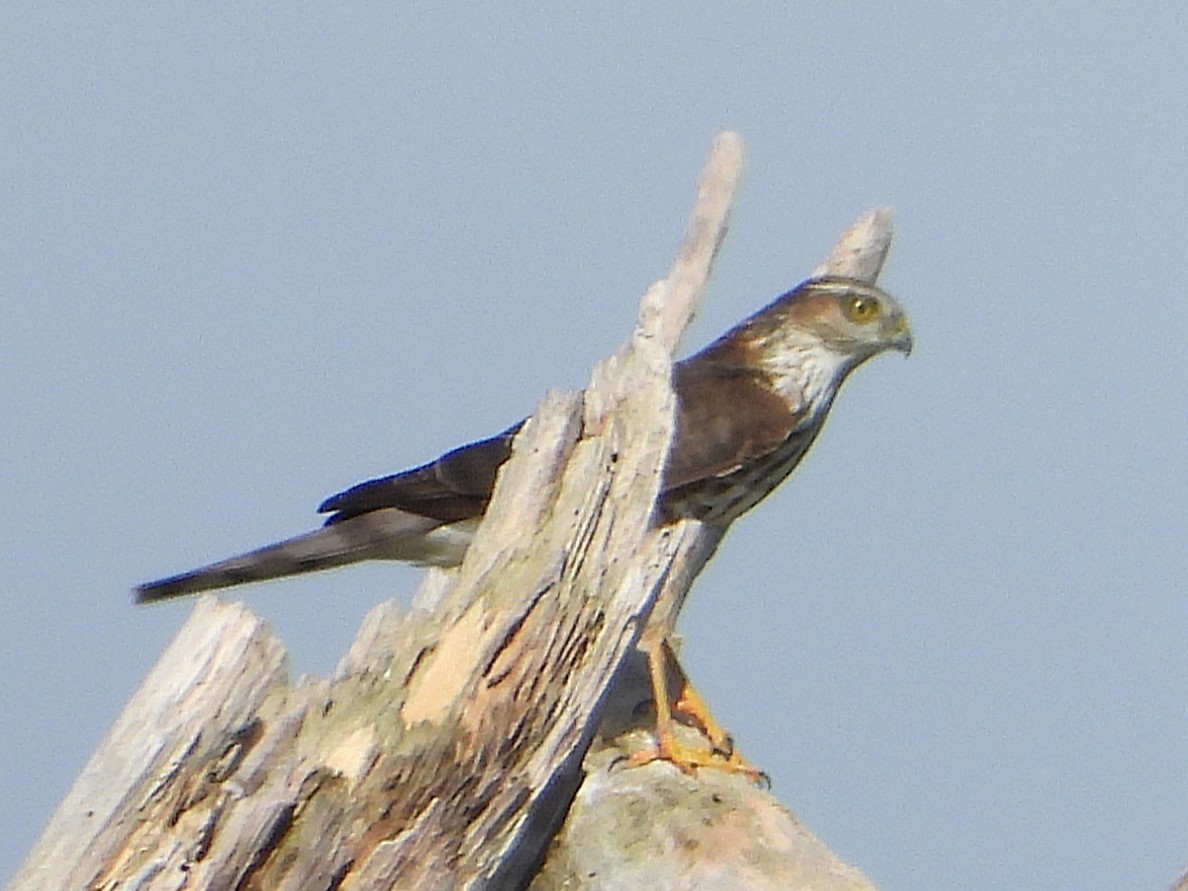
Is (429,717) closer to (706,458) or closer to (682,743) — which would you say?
(682,743)

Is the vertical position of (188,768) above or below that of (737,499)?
below

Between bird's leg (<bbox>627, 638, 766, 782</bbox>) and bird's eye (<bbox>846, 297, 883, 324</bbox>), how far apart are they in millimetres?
1443

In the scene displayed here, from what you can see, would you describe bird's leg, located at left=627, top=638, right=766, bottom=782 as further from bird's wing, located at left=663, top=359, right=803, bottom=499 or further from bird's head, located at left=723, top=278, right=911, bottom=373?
bird's head, located at left=723, top=278, right=911, bottom=373

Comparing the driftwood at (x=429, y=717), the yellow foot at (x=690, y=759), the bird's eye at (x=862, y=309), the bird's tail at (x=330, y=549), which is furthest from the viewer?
the bird's eye at (x=862, y=309)

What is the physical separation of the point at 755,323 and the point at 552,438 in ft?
8.78

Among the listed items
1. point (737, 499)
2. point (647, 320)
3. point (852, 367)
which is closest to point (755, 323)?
point (852, 367)

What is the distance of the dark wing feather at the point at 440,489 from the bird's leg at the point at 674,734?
0.71 metres

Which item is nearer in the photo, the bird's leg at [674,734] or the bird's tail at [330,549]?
the bird's leg at [674,734]

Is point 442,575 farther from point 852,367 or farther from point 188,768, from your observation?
point 188,768

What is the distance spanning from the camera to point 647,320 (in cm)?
415

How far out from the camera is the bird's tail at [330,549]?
5.43 metres

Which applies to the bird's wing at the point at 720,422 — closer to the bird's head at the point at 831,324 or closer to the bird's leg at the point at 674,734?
the bird's head at the point at 831,324

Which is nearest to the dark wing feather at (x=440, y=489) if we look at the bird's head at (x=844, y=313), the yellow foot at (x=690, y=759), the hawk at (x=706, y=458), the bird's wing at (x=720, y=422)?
the hawk at (x=706, y=458)

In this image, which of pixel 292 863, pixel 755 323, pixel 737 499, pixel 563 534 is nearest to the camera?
pixel 292 863
